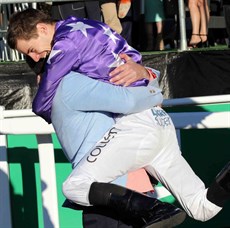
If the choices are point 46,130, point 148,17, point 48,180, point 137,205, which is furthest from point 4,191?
point 148,17

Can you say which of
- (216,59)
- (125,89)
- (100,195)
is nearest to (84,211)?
(100,195)

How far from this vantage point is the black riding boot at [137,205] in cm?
308

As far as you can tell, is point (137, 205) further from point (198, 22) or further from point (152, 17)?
point (152, 17)

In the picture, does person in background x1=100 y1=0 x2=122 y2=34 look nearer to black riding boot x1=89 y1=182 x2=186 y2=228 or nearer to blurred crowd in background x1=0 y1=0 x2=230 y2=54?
blurred crowd in background x1=0 y1=0 x2=230 y2=54

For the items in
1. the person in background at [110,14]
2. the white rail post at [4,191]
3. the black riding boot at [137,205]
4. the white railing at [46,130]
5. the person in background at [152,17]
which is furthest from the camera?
the person in background at [152,17]

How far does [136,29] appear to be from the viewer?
27.5 feet

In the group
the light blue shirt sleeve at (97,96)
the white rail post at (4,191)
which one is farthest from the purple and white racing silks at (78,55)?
the white rail post at (4,191)

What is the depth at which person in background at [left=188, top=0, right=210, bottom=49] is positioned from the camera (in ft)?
22.8

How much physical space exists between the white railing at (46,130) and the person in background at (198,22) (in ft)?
7.36

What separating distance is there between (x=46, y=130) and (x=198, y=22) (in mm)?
3252

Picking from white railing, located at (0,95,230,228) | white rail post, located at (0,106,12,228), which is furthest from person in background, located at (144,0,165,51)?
white rail post, located at (0,106,12,228)

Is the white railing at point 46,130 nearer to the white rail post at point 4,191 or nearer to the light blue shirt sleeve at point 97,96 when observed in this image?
the white rail post at point 4,191

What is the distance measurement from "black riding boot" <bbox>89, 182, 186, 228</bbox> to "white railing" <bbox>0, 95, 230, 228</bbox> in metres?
0.96

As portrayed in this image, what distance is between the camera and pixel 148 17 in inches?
317
